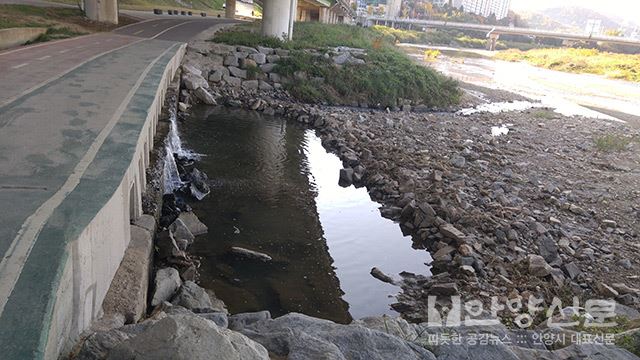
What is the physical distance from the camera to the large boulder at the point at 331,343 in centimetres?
414

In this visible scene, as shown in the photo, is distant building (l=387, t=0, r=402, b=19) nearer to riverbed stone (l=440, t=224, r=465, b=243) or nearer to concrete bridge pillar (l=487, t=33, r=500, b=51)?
concrete bridge pillar (l=487, t=33, r=500, b=51)

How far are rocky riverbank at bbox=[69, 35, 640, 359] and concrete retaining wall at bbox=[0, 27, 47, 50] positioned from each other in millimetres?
6394

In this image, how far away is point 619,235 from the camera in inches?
438

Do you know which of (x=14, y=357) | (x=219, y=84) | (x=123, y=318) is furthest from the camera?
(x=219, y=84)

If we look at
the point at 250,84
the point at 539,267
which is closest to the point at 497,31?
the point at 250,84

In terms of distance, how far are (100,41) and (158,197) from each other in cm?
1613

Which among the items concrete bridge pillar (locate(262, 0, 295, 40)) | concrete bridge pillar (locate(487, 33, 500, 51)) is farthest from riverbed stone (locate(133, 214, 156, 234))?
concrete bridge pillar (locate(487, 33, 500, 51))

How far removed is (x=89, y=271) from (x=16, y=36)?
773 inches

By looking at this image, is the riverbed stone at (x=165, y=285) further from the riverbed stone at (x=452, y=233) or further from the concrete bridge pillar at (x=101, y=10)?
the concrete bridge pillar at (x=101, y=10)

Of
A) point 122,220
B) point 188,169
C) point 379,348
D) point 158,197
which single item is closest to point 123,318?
point 122,220

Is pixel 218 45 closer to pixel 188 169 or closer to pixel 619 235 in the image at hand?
pixel 188 169

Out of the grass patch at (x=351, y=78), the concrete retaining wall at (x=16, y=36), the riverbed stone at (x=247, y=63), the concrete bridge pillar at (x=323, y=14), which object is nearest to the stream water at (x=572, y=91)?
the grass patch at (x=351, y=78)

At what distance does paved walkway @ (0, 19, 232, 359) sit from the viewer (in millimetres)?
3572

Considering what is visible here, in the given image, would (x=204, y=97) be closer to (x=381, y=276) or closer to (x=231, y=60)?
(x=231, y=60)
